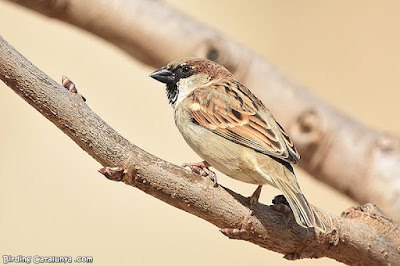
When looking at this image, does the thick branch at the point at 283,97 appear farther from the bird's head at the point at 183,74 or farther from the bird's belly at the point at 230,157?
the bird's belly at the point at 230,157

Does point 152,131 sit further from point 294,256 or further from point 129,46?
point 294,256

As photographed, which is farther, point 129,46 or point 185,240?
point 185,240

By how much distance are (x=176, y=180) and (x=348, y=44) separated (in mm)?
4299

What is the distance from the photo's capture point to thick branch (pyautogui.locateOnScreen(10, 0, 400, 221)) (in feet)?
12.1

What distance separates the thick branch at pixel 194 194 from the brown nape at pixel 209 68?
1.05 m

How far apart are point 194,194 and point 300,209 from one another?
473 millimetres

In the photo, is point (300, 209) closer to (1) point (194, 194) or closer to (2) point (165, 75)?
(1) point (194, 194)

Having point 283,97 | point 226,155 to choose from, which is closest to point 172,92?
point 226,155

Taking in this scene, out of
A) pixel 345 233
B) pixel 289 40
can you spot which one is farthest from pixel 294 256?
pixel 289 40

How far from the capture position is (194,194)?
92.4 inches

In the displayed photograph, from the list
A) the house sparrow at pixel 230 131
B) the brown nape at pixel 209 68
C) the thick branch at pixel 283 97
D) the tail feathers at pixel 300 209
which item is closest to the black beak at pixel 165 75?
the house sparrow at pixel 230 131

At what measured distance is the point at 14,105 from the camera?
5.16 m

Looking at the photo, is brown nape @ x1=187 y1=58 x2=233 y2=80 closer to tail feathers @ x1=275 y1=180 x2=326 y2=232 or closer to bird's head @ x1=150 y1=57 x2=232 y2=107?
bird's head @ x1=150 y1=57 x2=232 y2=107

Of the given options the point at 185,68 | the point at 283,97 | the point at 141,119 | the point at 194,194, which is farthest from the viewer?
the point at 141,119
